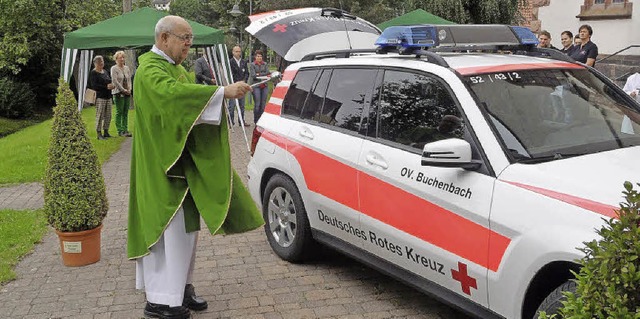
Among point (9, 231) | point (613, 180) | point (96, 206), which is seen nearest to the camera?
point (613, 180)

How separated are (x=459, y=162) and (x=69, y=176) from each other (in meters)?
3.49

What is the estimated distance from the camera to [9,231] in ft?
22.3

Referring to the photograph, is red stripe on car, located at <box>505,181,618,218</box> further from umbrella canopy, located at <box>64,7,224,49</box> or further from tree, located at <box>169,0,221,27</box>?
tree, located at <box>169,0,221,27</box>

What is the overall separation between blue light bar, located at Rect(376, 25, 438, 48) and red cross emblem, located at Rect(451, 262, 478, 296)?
165 cm

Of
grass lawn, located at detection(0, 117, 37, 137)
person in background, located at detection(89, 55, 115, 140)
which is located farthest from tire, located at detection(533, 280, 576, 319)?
grass lawn, located at detection(0, 117, 37, 137)

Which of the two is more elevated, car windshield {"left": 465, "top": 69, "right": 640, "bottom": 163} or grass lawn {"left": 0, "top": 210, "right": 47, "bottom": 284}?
car windshield {"left": 465, "top": 69, "right": 640, "bottom": 163}

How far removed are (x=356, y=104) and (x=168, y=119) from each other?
1.50 meters

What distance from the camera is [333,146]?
15.9 ft

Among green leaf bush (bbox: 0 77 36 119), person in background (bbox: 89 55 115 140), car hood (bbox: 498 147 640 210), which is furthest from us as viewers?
green leaf bush (bbox: 0 77 36 119)

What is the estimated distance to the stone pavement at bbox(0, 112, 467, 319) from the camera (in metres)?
4.62

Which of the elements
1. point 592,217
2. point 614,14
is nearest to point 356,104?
point 592,217

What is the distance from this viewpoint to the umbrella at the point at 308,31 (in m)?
8.42

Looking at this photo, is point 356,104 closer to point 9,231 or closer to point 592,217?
point 592,217

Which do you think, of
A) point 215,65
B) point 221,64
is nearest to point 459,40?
point 221,64
